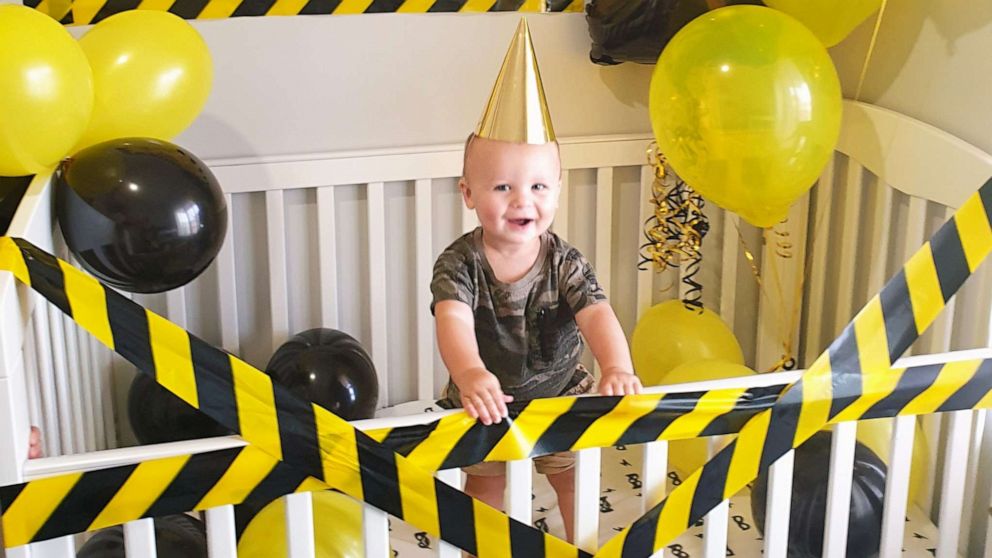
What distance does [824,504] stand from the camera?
5.06ft

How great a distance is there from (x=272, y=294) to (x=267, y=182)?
0.69 feet

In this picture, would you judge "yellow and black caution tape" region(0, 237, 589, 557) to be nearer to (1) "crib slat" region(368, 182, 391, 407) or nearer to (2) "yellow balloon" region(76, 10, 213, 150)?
(2) "yellow balloon" region(76, 10, 213, 150)

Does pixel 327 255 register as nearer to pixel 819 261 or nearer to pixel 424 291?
pixel 424 291

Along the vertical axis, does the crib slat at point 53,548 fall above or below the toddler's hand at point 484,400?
below

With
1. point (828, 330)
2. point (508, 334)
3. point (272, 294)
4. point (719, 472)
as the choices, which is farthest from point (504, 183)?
point (828, 330)

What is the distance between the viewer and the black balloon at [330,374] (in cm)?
186

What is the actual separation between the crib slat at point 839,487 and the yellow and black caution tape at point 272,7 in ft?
3.66

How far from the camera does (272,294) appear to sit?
2.10 meters

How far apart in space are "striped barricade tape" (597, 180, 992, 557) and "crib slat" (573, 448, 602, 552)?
0.07 feet

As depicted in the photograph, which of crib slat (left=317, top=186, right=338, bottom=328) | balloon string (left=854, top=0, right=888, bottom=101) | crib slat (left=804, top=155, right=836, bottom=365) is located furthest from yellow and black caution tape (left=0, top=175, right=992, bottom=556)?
crib slat (left=317, top=186, right=338, bottom=328)

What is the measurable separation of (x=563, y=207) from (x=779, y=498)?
3.38 ft

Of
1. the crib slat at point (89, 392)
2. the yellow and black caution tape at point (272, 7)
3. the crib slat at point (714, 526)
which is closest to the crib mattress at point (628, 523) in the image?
the crib slat at point (714, 526)

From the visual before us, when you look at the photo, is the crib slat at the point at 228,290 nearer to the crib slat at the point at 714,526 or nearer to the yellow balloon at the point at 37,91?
the yellow balloon at the point at 37,91

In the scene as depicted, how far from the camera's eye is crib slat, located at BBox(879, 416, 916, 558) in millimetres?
1302
